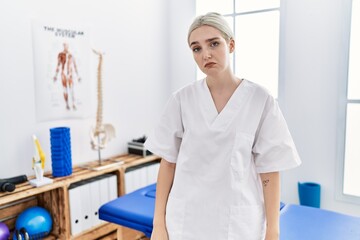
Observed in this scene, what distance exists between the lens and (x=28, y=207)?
2268 millimetres

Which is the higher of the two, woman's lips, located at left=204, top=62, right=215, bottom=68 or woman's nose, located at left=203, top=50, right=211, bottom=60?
woman's nose, located at left=203, top=50, right=211, bottom=60

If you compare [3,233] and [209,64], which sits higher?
[209,64]

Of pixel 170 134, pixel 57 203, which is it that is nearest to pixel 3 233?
pixel 57 203

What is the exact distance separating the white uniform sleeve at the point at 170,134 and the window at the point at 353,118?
71.9 inches

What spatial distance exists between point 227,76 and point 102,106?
1770 millimetres

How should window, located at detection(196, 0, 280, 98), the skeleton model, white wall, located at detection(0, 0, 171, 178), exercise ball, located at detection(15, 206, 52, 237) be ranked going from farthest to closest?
window, located at detection(196, 0, 280, 98) → the skeleton model → white wall, located at detection(0, 0, 171, 178) → exercise ball, located at detection(15, 206, 52, 237)

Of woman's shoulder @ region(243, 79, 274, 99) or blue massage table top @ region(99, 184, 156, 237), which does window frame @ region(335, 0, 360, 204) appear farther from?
woman's shoulder @ region(243, 79, 274, 99)

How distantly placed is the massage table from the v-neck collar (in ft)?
2.72

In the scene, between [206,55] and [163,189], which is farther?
[163,189]

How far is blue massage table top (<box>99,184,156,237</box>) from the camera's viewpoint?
1.79m

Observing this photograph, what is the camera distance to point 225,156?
3.35ft

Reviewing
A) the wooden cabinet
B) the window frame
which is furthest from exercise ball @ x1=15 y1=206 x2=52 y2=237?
the window frame

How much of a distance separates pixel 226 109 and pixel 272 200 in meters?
0.32

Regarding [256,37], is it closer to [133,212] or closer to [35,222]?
[133,212]
